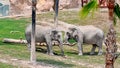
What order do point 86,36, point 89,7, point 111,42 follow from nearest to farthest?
point 111,42
point 89,7
point 86,36

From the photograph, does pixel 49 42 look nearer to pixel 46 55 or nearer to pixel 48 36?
pixel 48 36

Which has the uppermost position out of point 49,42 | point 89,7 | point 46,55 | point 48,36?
point 89,7

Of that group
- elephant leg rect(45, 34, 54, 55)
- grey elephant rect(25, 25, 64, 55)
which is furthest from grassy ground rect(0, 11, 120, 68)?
grey elephant rect(25, 25, 64, 55)

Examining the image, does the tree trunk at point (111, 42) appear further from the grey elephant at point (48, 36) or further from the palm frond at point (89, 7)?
the grey elephant at point (48, 36)

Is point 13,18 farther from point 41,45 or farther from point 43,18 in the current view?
point 41,45

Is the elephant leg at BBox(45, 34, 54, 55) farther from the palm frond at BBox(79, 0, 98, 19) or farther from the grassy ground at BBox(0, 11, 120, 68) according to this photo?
the palm frond at BBox(79, 0, 98, 19)

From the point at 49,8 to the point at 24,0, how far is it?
9.26 ft

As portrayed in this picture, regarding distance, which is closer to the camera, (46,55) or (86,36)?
(46,55)

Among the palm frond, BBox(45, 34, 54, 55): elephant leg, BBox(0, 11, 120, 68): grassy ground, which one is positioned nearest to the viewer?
the palm frond

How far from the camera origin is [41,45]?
74.9 ft

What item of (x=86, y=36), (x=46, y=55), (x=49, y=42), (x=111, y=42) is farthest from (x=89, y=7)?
(x=86, y=36)

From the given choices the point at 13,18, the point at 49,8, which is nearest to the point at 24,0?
the point at 49,8

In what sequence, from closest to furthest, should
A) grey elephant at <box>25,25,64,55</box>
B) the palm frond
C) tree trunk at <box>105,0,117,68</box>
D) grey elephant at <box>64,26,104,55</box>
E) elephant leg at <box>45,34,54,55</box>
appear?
tree trunk at <box>105,0,117,68</box> < the palm frond < elephant leg at <box>45,34,54,55</box> < grey elephant at <box>25,25,64,55</box> < grey elephant at <box>64,26,104,55</box>

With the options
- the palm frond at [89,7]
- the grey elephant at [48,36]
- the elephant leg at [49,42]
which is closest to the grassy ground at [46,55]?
the elephant leg at [49,42]
